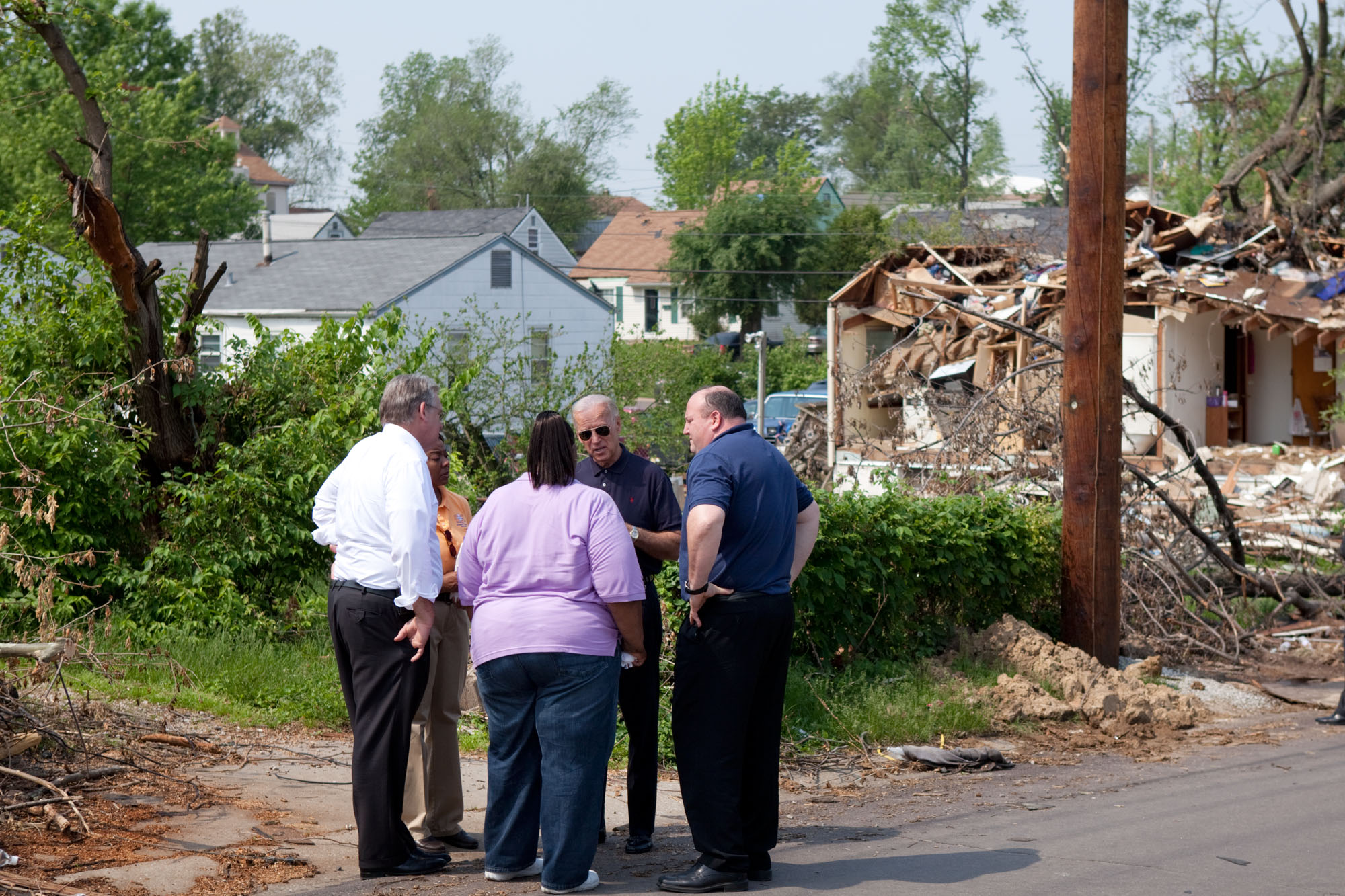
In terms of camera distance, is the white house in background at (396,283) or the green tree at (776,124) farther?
the green tree at (776,124)

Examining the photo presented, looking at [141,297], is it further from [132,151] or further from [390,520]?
[132,151]

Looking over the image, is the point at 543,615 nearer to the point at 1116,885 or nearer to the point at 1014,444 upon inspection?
the point at 1116,885

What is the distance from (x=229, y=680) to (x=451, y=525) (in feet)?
10.6

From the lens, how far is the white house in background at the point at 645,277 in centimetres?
6044

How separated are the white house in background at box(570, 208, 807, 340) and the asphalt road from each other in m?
50.0

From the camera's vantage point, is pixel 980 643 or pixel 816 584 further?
pixel 980 643

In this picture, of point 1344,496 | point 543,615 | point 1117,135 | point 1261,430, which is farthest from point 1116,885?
point 1261,430

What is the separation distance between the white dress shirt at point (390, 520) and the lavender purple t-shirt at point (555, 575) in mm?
252

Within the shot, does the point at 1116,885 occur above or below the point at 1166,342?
below

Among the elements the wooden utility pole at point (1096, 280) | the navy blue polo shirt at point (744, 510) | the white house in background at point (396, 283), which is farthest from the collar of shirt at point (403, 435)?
the white house in background at point (396, 283)

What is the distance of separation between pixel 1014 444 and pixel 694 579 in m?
8.27

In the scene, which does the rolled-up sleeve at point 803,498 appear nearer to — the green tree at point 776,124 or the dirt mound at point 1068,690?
the dirt mound at point 1068,690

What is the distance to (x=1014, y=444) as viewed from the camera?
42.2 ft

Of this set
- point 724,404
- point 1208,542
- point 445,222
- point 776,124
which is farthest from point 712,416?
point 776,124
